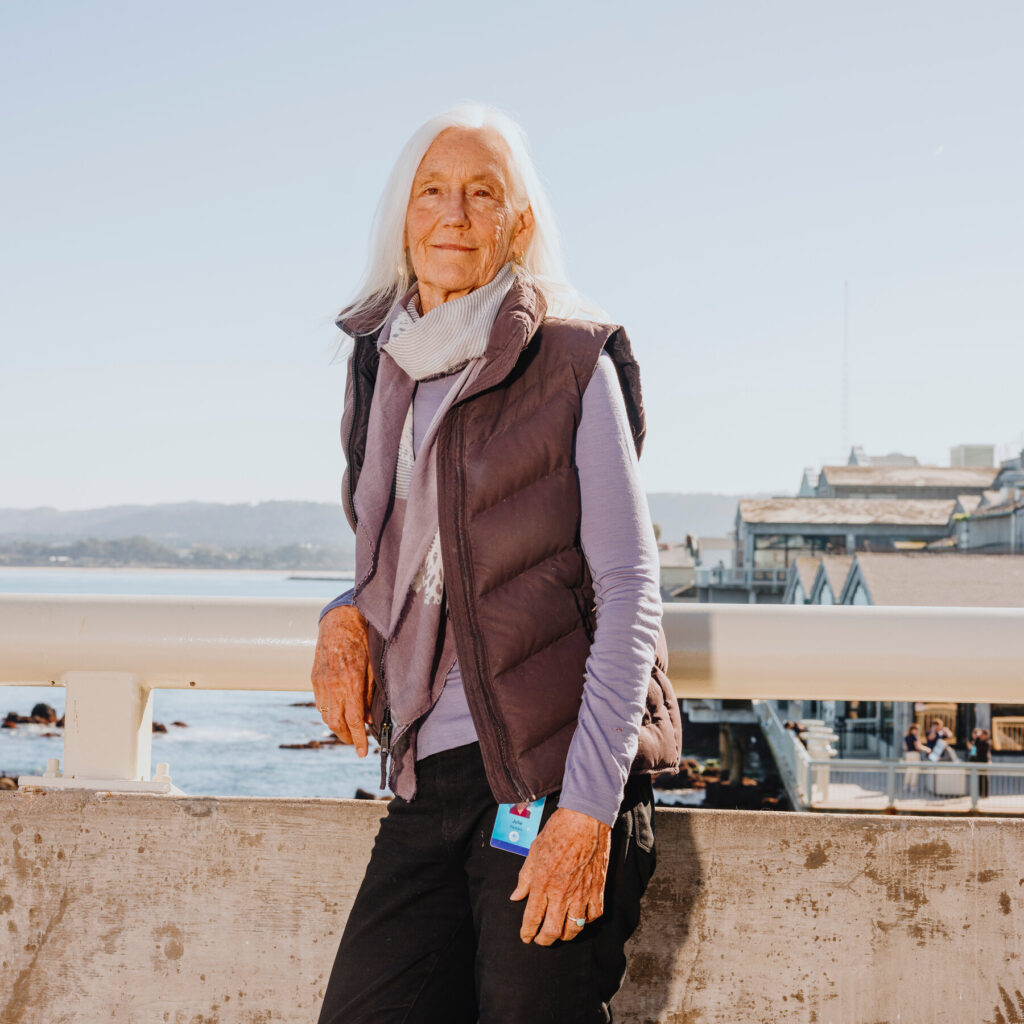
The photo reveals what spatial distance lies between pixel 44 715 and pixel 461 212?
133 feet

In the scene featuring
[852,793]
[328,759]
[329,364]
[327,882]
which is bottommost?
[328,759]

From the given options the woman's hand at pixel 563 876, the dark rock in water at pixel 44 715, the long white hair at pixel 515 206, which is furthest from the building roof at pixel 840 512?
the woman's hand at pixel 563 876

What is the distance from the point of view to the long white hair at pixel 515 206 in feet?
6.09

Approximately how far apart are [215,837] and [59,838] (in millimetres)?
325

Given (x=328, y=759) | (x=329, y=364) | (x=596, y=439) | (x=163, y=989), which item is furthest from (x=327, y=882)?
(x=328, y=759)

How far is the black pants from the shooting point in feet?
5.07

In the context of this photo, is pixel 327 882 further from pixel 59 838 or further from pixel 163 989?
pixel 59 838

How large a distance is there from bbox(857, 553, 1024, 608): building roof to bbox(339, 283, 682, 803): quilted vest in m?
15.7

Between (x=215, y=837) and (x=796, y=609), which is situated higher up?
(x=796, y=609)

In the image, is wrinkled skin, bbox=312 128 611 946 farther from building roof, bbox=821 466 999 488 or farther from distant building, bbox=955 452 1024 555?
building roof, bbox=821 466 999 488

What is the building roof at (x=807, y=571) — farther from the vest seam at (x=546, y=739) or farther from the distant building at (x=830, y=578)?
the vest seam at (x=546, y=739)

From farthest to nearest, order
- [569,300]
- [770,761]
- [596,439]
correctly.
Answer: [770,761]
[569,300]
[596,439]

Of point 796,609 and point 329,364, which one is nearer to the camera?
point 329,364

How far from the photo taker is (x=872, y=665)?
2195mm
